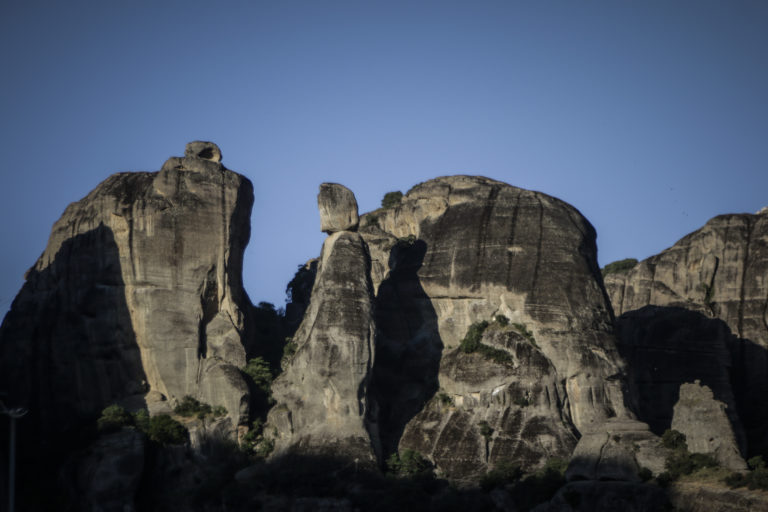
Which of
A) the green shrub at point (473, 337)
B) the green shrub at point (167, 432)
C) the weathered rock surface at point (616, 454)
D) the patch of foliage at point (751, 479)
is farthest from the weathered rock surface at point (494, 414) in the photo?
the patch of foliage at point (751, 479)

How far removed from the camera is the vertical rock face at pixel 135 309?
209 ft

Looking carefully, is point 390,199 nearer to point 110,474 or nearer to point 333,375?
point 333,375

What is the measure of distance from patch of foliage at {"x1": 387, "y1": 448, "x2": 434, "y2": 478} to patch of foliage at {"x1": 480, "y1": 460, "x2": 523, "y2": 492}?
9.92 ft

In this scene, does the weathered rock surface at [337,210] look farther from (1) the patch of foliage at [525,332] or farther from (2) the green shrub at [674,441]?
(2) the green shrub at [674,441]

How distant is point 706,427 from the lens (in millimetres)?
52125

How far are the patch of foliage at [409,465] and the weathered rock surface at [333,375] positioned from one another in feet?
6.45

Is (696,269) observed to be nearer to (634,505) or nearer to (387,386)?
(387,386)

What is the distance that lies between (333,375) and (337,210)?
9.56m

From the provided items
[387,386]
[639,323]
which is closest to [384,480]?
[387,386]

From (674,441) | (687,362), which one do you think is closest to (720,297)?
(687,362)

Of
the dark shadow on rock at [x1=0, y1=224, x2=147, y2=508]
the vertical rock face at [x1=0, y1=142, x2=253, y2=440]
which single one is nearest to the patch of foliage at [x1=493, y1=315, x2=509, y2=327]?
the vertical rock face at [x1=0, y1=142, x2=253, y2=440]

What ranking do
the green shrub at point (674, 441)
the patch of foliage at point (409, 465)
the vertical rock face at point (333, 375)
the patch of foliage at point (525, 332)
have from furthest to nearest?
1. the patch of foliage at point (525, 332)
2. the patch of foliage at point (409, 465)
3. the vertical rock face at point (333, 375)
4. the green shrub at point (674, 441)

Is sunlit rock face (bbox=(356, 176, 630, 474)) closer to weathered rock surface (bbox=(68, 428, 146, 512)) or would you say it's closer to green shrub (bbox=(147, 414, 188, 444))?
green shrub (bbox=(147, 414, 188, 444))

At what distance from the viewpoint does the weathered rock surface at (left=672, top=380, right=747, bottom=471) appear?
51.0 m
